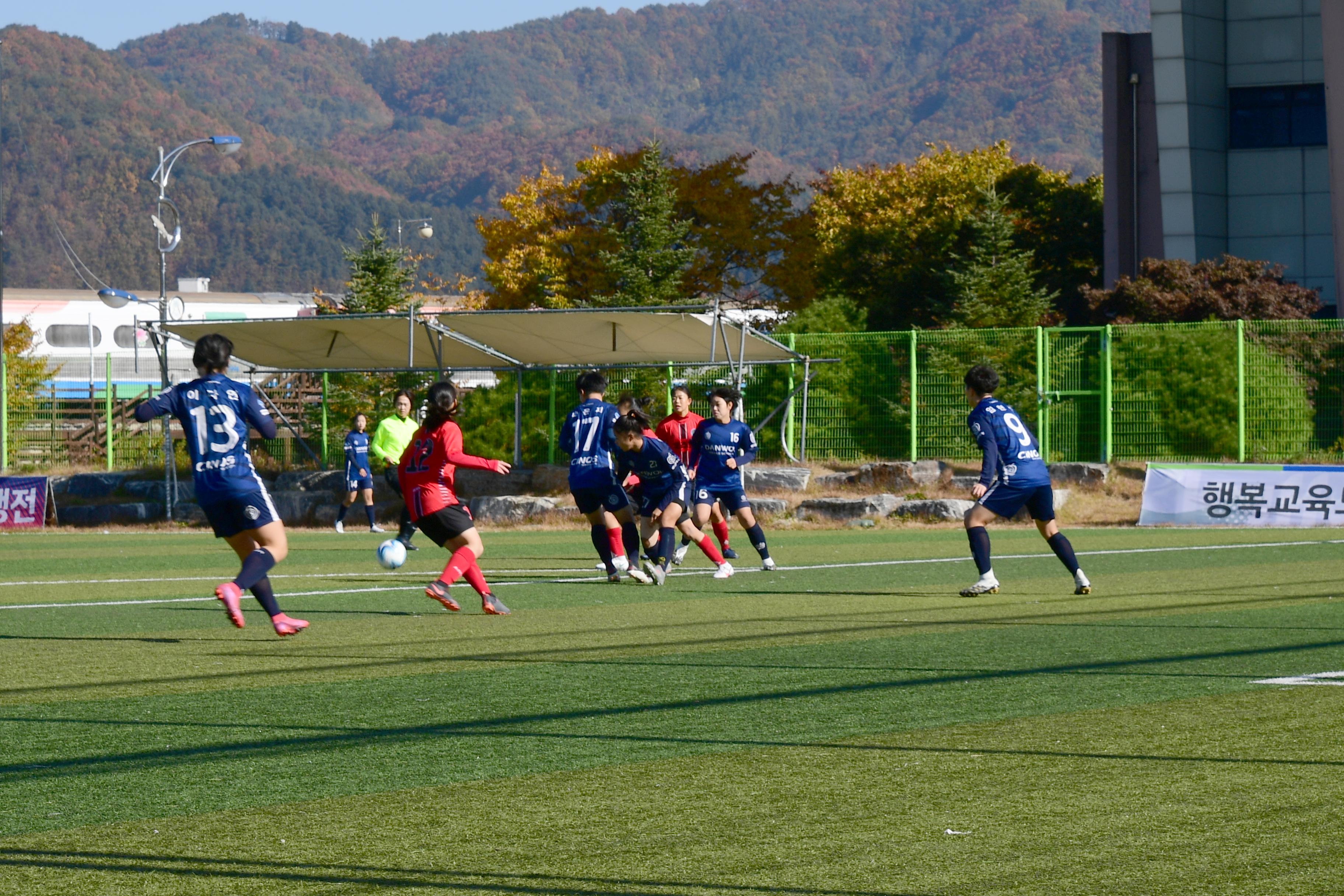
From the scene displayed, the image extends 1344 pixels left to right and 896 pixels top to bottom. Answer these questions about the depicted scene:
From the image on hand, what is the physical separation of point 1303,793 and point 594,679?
3.73 m

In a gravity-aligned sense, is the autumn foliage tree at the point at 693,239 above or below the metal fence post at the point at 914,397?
above

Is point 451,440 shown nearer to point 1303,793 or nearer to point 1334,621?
point 1334,621

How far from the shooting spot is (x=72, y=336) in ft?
164

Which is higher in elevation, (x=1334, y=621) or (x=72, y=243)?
(x=72, y=243)

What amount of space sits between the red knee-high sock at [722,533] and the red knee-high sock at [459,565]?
5.10 metres

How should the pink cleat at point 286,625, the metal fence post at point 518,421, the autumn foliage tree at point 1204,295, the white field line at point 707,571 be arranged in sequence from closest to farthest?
the pink cleat at point 286,625
the white field line at point 707,571
the metal fence post at point 518,421
the autumn foliage tree at point 1204,295

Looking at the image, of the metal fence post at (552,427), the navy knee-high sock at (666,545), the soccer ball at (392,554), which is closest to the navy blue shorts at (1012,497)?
the navy knee-high sock at (666,545)

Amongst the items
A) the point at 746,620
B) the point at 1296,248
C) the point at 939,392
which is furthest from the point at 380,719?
the point at 1296,248

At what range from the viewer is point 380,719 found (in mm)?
6668

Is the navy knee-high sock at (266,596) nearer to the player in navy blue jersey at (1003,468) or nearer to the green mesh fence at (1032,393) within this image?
the player in navy blue jersey at (1003,468)

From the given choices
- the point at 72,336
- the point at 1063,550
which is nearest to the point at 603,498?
the point at 1063,550

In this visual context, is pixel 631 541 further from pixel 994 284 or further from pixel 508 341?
pixel 994 284

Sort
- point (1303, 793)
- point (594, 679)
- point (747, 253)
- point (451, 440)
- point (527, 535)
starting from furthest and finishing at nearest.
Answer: point (747, 253)
point (527, 535)
point (451, 440)
point (594, 679)
point (1303, 793)

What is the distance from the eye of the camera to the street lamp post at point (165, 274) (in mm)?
25812
